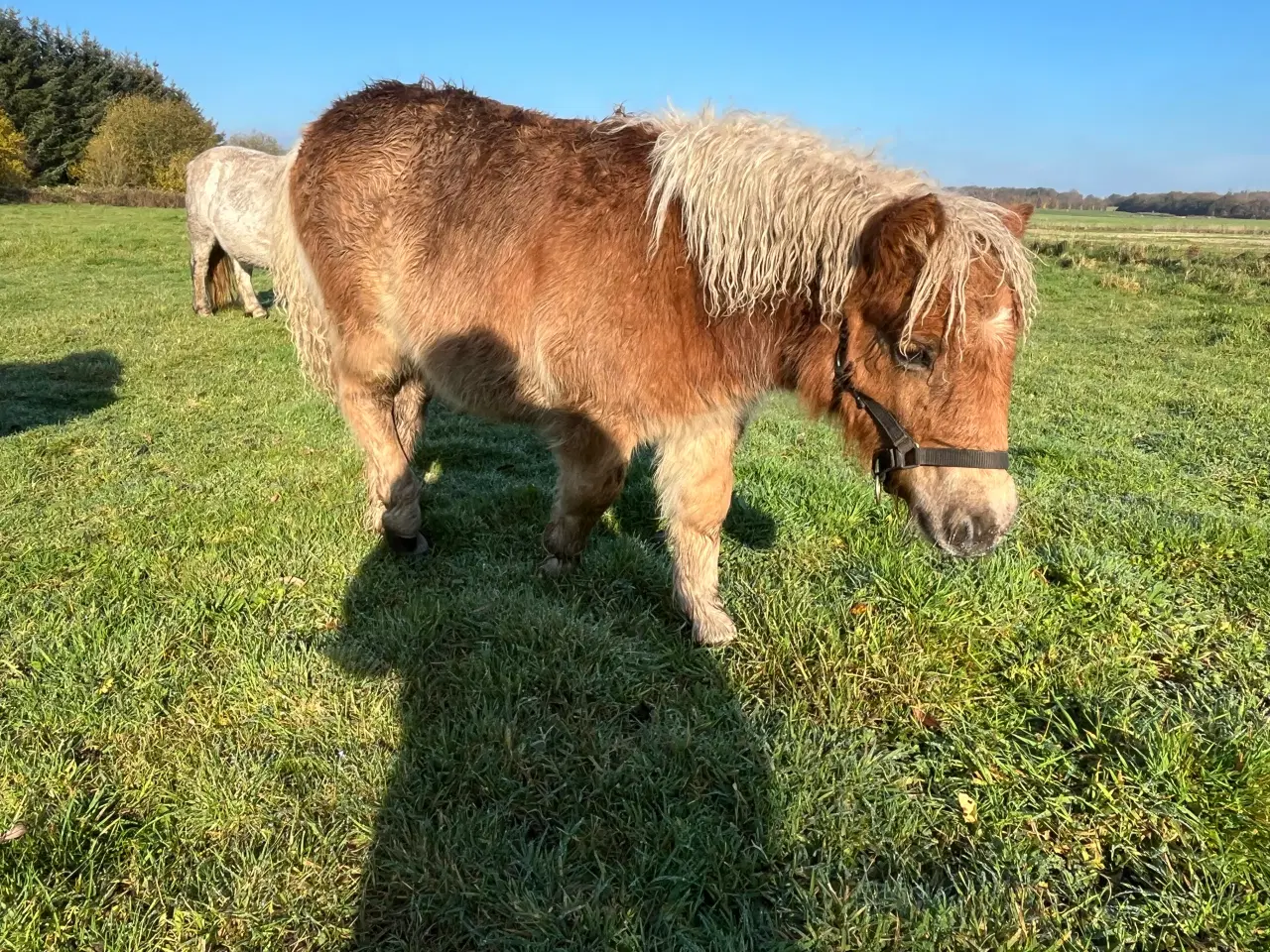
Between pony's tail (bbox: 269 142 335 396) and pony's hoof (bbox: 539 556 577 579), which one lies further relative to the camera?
pony's tail (bbox: 269 142 335 396)

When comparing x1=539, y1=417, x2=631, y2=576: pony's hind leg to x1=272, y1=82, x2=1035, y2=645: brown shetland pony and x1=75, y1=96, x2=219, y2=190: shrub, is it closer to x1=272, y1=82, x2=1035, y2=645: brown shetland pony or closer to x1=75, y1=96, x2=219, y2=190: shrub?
x1=272, y1=82, x2=1035, y2=645: brown shetland pony

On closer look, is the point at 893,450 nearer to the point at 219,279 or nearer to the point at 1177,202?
the point at 219,279

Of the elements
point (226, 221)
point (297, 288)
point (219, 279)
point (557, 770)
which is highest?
point (226, 221)

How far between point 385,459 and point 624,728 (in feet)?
6.88

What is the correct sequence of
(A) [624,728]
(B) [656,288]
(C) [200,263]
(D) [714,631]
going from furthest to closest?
1. (C) [200,263]
2. (D) [714,631]
3. (B) [656,288]
4. (A) [624,728]

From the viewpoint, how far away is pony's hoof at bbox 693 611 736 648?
122 inches

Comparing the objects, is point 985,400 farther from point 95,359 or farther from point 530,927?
point 95,359

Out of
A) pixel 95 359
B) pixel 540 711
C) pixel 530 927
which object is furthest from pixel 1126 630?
pixel 95 359

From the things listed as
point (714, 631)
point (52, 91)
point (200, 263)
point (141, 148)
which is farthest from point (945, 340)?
point (52, 91)

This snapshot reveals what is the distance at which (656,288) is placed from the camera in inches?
109

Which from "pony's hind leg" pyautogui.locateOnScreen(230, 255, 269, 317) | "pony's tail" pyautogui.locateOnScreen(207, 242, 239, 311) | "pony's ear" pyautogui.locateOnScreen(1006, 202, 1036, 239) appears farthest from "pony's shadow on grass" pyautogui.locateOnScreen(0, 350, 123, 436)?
"pony's ear" pyautogui.locateOnScreen(1006, 202, 1036, 239)

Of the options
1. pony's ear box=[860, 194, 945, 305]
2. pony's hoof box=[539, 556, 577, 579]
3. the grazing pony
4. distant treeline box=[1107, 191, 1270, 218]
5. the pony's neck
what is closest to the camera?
pony's ear box=[860, 194, 945, 305]

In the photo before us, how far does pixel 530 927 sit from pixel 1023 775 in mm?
1617

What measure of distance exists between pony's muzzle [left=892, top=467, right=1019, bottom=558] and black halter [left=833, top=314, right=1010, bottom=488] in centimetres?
4
